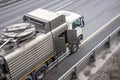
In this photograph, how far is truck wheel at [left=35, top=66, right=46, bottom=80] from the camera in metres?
13.9

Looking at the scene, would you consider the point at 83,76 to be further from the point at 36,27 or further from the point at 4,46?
the point at 4,46

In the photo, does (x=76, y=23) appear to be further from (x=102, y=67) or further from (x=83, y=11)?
(x=83, y=11)

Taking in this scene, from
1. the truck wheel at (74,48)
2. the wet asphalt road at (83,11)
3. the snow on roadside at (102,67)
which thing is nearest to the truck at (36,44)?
the truck wheel at (74,48)

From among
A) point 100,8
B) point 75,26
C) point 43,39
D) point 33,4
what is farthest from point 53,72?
point 33,4

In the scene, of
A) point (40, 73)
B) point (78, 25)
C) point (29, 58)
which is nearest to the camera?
point (29, 58)

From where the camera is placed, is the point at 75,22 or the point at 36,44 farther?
the point at 75,22

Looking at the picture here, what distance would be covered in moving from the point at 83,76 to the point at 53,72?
2.03m

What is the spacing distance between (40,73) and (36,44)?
2166 mm

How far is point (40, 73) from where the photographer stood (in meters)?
14.3

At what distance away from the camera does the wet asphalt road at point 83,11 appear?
18622 mm

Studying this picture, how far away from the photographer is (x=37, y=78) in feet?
46.2

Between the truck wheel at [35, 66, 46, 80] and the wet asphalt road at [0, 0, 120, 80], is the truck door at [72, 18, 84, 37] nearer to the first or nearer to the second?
the wet asphalt road at [0, 0, 120, 80]

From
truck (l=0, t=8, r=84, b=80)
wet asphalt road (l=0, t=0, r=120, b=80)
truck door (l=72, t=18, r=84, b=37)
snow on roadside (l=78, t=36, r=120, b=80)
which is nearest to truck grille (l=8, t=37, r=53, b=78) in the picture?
truck (l=0, t=8, r=84, b=80)

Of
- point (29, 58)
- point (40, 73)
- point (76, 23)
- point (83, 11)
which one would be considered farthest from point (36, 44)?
point (83, 11)
